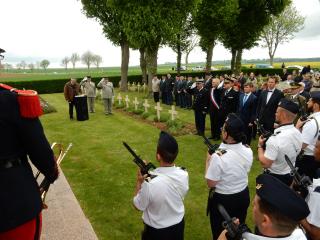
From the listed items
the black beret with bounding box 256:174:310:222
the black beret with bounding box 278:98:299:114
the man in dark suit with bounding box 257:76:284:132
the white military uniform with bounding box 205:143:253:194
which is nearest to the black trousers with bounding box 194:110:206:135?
the man in dark suit with bounding box 257:76:284:132

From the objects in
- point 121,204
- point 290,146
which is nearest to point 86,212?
point 121,204

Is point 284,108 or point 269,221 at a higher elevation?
point 284,108

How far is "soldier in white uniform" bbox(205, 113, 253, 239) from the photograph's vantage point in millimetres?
4020

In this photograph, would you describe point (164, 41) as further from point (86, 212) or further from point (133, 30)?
point (86, 212)

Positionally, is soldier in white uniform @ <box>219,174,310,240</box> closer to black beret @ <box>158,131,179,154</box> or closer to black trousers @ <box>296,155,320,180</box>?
black beret @ <box>158,131,179,154</box>

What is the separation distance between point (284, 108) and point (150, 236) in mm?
2837

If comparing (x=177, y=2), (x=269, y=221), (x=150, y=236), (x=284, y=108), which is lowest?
(x=150, y=236)

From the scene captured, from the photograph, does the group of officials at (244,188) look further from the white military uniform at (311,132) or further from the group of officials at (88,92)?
the group of officials at (88,92)

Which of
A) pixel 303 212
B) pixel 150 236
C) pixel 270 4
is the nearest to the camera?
pixel 303 212

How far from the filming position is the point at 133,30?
2312 centimetres

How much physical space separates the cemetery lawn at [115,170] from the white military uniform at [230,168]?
1.79 meters

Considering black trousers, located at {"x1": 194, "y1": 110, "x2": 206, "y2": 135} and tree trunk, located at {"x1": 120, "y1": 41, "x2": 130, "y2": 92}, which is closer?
black trousers, located at {"x1": 194, "y1": 110, "x2": 206, "y2": 135}

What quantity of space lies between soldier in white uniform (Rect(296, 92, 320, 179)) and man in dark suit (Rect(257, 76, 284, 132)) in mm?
3270

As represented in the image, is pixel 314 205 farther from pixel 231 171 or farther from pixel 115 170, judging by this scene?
pixel 115 170
